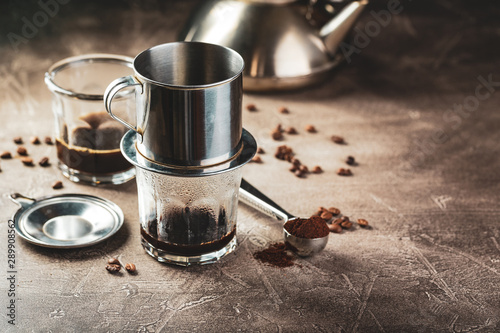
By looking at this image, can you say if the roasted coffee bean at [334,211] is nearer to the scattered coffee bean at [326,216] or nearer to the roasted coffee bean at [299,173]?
the scattered coffee bean at [326,216]

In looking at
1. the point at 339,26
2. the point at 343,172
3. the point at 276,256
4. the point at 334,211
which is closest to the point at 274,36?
the point at 339,26

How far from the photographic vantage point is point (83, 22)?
1.75 metres

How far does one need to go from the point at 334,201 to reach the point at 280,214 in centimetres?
14

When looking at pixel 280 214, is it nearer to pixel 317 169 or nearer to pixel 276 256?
pixel 276 256

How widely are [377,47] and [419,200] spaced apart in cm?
72

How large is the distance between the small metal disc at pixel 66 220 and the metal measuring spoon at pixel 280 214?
0.69 feet

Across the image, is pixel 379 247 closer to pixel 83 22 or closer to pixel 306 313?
pixel 306 313

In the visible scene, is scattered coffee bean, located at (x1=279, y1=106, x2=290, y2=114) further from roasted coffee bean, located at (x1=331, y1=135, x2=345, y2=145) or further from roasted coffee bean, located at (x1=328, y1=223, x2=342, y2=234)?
roasted coffee bean, located at (x1=328, y1=223, x2=342, y2=234)

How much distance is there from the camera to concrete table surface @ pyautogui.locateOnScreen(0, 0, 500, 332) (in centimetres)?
85

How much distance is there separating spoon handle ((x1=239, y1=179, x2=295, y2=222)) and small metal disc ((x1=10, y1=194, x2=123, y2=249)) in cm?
21

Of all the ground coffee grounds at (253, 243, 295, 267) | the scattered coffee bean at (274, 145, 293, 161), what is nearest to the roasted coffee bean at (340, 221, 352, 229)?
the ground coffee grounds at (253, 243, 295, 267)

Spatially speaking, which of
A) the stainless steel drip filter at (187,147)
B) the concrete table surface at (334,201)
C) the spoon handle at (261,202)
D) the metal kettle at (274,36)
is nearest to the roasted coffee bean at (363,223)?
the concrete table surface at (334,201)

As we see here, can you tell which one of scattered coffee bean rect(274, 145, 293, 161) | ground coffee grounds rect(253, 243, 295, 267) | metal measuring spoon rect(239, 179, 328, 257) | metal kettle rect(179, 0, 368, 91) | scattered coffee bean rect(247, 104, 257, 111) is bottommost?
ground coffee grounds rect(253, 243, 295, 267)

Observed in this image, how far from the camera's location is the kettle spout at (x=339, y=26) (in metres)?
1.43
